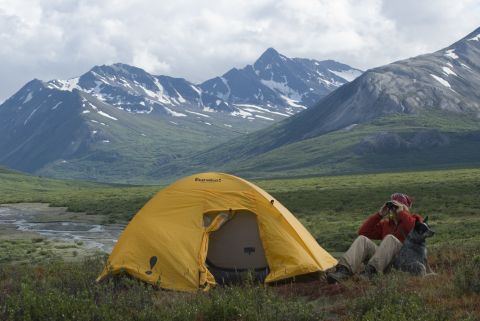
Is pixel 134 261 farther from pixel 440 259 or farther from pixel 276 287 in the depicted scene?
pixel 440 259

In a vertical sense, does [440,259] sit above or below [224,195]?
below

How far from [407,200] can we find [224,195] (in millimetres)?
4396

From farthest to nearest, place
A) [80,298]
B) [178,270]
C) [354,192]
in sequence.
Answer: [354,192]
[178,270]
[80,298]

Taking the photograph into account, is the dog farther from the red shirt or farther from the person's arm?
the person's arm

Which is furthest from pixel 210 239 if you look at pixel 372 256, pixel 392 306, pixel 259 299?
pixel 392 306

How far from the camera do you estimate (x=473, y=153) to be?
193000 millimetres

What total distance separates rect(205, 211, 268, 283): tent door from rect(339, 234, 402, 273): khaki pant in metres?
2.77

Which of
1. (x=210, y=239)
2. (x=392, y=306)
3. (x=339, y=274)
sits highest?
(x=210, y=239)

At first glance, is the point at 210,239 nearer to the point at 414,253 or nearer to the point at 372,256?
the point at 372,256

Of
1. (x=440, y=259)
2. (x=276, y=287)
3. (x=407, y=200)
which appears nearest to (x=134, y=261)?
(x=276, y=287)

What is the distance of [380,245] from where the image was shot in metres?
11.9

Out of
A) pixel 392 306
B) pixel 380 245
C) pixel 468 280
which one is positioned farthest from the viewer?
pixel 380 245

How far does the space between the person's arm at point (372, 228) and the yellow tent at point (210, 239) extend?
4.21 ft

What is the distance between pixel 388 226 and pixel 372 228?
0.35 meters
